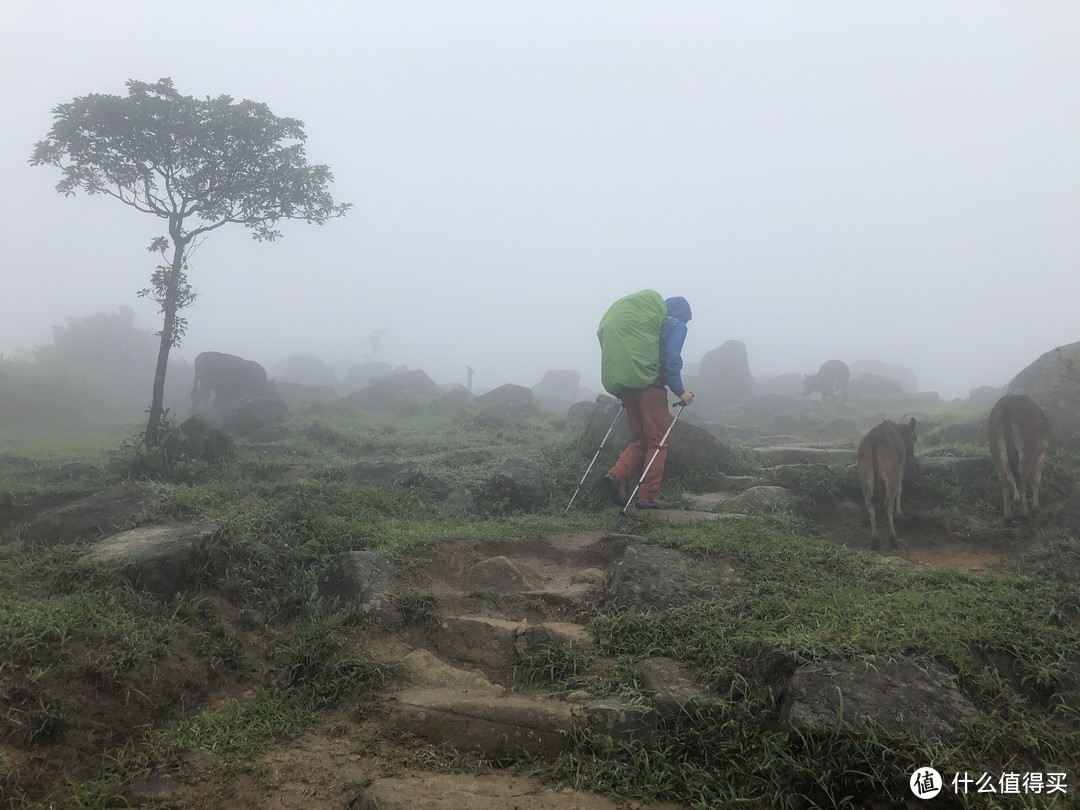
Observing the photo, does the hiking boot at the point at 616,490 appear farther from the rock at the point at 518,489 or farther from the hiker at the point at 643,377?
the rock at the point at 518,489

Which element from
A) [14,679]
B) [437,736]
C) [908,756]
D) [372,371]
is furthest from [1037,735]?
[372,371]

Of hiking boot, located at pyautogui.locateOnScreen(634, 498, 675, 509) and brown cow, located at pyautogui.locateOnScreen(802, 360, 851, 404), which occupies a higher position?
brown cow, located at pyautogui.locateOnScreen(802, 360, 851, 404)

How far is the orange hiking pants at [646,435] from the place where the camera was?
7555mm

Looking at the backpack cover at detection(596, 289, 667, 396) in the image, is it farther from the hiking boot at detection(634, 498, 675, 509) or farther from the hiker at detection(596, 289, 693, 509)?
the hiking boot at detection(634, 498, 675, 509)

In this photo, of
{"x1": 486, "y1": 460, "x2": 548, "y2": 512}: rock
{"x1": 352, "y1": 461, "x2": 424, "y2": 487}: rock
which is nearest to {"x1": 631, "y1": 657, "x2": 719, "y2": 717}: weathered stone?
{"x1": 486, "y1": 460, "x2": 548, "y2": 512}: rock

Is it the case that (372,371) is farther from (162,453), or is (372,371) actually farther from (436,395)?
(162,453)

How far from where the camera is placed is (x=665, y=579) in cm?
492

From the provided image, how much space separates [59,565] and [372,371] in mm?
37837

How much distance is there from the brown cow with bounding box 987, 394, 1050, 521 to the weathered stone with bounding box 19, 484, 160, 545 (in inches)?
352

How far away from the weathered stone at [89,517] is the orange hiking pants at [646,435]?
519 centimetres

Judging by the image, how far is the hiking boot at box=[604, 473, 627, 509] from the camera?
24.8 feet

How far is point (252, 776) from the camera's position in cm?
332

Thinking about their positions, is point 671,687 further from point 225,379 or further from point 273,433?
point 225,379

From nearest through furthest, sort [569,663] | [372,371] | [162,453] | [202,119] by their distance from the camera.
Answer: [569,663] → [162,453] → [202,119] → [372,371]
